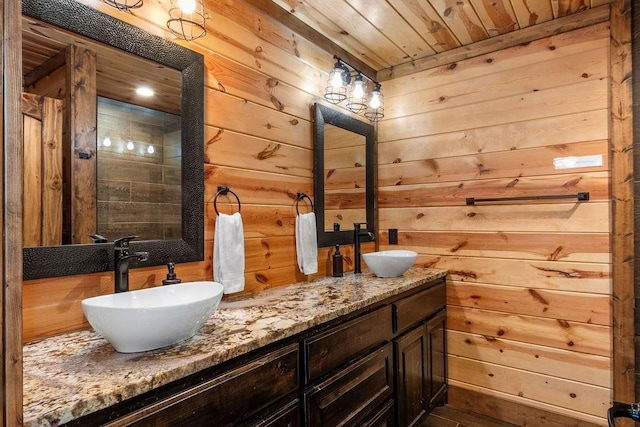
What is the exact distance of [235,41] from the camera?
5.82 feet

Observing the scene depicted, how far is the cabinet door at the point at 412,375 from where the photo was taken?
1.86m

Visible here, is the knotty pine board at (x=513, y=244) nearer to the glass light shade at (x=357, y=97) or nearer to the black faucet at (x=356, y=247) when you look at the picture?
the black faucet at (x=356, y=247)

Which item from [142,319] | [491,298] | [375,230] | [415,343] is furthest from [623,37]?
[142,319]

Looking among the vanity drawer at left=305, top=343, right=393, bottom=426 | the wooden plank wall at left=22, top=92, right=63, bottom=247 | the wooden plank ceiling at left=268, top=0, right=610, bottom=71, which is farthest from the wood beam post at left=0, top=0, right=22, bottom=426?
the wooden plank ceiling at left=268, top=0, right=610, bottom=71

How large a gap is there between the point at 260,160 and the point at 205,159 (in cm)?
34

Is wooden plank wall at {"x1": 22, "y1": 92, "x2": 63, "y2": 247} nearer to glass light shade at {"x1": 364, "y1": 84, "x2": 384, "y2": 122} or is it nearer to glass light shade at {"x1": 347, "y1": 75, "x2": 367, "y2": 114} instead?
glass light shade at {"x1": 347, "y1": 75, "x2": 367, "y2": 114}

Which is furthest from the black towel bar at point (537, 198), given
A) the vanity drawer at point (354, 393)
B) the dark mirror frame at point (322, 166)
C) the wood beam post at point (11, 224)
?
the wood beam post at point (11, 224)

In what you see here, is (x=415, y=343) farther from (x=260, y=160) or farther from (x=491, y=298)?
(x=260, y=160)

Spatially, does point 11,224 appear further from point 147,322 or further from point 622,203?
point 622,203

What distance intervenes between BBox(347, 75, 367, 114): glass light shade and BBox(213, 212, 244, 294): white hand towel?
126 centimetres


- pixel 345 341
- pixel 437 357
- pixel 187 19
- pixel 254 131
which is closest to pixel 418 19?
pixel 254 131

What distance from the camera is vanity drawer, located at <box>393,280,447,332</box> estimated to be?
6.17 feet

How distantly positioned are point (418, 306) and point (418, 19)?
64.2 inches

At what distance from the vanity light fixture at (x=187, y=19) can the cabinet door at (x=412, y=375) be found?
1.69 metres
